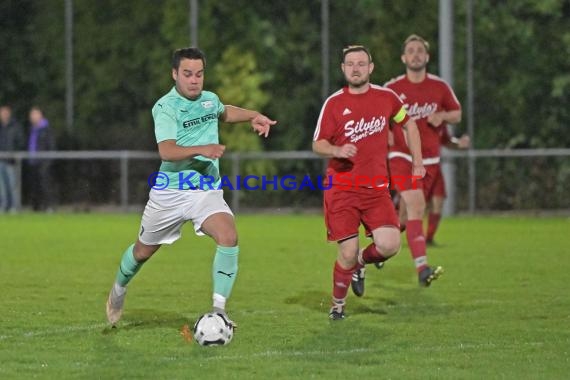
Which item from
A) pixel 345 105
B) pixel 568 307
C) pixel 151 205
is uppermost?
pixel 345 105

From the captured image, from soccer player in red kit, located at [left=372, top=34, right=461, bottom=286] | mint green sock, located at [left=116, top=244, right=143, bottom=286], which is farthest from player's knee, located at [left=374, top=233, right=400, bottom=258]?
soccer player in red kit, located at [left=372, top=34, right=461, bottom=286]

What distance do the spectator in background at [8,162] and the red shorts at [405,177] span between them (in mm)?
13687

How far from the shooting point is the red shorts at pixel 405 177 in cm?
1332

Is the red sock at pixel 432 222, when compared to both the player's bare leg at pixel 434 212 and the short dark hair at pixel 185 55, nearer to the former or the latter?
the player's bare leg at pixel 434 212

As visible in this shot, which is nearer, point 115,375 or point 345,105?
point 115,375

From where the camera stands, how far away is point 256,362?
8.46 m

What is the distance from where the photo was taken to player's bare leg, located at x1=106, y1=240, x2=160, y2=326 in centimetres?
988

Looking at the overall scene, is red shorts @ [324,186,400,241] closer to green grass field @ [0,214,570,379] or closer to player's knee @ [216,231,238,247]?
green grass field @ [0,214,570,379]

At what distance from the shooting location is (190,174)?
9633mm

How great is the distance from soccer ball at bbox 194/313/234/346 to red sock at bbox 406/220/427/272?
3.91m

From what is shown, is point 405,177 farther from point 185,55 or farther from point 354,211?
point 185,55

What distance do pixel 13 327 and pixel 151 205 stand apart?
1.32m

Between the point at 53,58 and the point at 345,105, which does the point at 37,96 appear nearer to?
the point at 53,58

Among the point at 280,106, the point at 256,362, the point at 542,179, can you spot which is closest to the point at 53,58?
the point at 280,106
